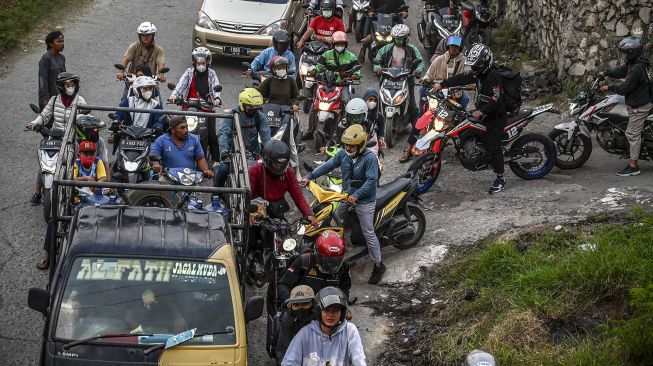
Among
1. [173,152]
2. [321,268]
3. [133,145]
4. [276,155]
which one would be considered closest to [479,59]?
[276,155]

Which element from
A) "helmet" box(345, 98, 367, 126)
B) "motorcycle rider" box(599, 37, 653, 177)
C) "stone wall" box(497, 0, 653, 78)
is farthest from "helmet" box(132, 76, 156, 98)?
"stone wall" box(497, 0, 653, 78)

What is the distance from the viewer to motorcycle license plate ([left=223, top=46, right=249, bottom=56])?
19.9 meters

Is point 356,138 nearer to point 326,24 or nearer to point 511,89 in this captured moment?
point 511,89

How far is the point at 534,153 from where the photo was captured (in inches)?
561

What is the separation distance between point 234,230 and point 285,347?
1.63 meters

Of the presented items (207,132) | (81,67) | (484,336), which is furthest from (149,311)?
(81,67)

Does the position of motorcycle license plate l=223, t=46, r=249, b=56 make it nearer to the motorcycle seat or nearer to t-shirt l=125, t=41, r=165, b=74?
t-shirt l=125, t=41, r=165, b=74

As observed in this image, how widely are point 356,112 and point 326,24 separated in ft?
18.8

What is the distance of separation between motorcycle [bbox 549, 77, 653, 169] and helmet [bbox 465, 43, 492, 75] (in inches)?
→ 58.6

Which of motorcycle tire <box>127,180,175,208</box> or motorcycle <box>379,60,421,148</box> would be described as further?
motorcycle <box>379,60,421,148</box>

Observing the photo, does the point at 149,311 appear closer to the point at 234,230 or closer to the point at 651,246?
the point at 234,230

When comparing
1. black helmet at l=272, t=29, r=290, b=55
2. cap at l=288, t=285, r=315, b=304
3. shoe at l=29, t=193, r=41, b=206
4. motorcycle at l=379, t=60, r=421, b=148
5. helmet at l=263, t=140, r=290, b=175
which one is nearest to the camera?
cap at l=288, t=285, r=315, b=304

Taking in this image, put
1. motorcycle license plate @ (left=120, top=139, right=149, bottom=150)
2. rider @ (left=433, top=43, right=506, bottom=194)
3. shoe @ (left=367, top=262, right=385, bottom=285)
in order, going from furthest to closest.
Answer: rider @ (left=433, top=43, right=506, bottom=194), motorcycle license plate @ (left=120, top=139, right=149, bottom=150), shoe @ (left=367, top=262, right=385, bottom=285)

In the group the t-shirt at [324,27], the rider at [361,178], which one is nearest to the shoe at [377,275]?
the rider at [361,178]
